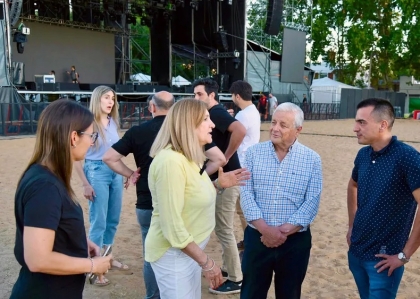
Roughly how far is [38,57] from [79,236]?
2211cm

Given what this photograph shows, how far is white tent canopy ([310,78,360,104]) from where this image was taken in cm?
3347

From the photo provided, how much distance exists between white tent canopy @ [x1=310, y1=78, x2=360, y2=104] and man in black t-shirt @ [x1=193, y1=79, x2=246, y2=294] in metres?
30.9

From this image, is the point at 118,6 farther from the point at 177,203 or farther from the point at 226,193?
the point at 177,203

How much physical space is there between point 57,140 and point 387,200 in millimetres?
1702

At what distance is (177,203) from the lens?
2.06 meters

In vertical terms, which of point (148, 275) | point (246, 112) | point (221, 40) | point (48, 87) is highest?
point (221, 40)

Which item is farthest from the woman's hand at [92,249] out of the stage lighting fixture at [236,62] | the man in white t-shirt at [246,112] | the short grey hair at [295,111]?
the stage lighting fixture at [236,62]

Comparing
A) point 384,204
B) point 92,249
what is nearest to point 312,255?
point 384,204

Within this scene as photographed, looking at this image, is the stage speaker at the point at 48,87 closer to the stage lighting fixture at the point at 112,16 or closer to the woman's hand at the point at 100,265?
the stage lighting fixture at the point at 112,16

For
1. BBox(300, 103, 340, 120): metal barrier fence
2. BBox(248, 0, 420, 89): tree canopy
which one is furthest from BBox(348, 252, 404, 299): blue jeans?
BBox(248, 0, 420, 89): tree canopy

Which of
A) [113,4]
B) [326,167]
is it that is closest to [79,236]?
[326,167]

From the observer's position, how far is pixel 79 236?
5.69 ft

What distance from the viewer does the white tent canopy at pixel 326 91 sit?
3347 cm

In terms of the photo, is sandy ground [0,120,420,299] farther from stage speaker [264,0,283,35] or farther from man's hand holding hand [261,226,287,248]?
stage speaker [264,0,283,35]
